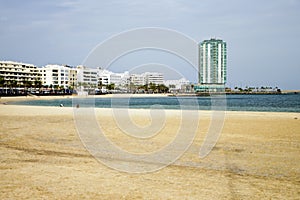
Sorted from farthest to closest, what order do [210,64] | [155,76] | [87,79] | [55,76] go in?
[87,79]
[55,76]
[155,76]
[210,64]

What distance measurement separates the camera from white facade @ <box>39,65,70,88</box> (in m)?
147

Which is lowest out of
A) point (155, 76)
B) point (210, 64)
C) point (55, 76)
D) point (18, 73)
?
point (210, 64)

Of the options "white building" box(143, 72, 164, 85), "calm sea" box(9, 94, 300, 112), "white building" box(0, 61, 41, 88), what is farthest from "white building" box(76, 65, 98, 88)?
"calm sea" box(9, 94, 300, 112)

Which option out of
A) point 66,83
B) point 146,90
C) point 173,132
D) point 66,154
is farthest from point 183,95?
point 66,83

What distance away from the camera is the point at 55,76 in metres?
150

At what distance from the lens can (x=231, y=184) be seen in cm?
644

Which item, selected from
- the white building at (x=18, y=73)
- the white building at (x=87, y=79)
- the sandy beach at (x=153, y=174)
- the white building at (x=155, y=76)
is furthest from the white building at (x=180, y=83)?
the white building at (x=87, y=79)

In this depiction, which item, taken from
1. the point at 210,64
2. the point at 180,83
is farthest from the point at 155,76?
the point at 210,64

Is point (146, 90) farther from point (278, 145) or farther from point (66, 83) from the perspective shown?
point (278, 145)

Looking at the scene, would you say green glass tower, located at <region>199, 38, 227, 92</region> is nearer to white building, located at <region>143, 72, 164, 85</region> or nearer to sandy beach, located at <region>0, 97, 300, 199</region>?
white building, located at <region>143, 72, 164, 85</region>

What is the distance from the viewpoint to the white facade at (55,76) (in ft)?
483

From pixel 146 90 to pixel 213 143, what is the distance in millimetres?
141977

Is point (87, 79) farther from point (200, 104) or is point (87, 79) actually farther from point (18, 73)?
point (200, 104)

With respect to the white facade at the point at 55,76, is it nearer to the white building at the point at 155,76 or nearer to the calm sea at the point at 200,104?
the white building at the point at 155,76
